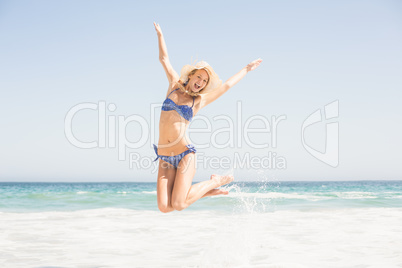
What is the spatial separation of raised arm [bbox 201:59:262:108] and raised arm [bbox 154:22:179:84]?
0.51 m

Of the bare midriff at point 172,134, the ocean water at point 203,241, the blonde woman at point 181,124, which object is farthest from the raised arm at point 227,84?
the ocean water at point 203,241

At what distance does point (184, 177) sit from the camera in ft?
16.6

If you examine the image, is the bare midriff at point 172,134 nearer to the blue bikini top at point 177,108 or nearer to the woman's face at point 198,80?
the blue bikini top at point 177,108

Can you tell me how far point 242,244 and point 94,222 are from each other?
5014 mm

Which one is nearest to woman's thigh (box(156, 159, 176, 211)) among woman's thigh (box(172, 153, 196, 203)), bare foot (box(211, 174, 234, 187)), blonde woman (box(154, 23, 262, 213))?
blonde woman (box(154, 23, 262, 213))

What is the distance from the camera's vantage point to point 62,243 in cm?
784

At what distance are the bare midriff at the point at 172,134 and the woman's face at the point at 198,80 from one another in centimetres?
44

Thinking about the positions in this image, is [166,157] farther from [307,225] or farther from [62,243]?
[307,225]

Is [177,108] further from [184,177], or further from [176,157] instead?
[184,177]

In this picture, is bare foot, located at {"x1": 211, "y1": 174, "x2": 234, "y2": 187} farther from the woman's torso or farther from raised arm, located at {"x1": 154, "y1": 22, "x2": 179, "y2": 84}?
raised arm, located at {"x1": 154, "y1": 22, "x2": 179, "y2": 84}

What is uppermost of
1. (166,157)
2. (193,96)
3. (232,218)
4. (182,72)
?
(182,72)

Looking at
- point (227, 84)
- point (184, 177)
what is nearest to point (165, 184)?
point (184, 177)

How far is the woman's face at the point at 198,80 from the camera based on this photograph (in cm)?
511

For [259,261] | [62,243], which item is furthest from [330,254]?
[62,243]
